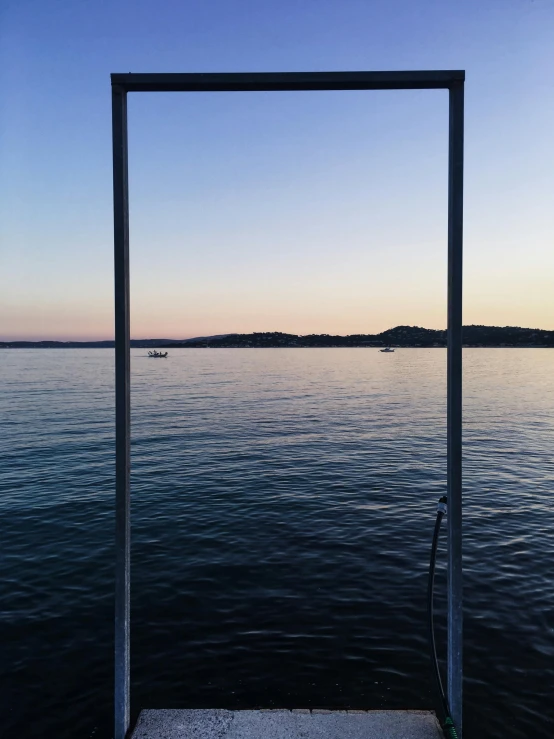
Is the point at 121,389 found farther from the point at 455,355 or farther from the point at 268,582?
the point at 268,582

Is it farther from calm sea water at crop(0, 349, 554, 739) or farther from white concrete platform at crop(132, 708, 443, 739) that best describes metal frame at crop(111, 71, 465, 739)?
calm sea water at crop(0, 349, 554, 739)

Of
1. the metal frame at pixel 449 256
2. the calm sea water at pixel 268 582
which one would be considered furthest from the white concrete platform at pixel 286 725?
the calm sea water at pixel 268 582

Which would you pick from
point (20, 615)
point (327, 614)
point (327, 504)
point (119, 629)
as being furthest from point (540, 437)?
point (119, 629)

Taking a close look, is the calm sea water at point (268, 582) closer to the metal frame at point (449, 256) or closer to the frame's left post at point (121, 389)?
the frame's left post at point (121, 389)

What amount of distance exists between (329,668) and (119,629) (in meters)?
4.44

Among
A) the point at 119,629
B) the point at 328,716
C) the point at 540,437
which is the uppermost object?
the point at 119,629

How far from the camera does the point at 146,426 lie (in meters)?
35.6

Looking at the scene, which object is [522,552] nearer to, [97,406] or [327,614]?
[327,614]

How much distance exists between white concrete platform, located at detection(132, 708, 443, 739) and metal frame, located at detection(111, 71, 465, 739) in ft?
1.12

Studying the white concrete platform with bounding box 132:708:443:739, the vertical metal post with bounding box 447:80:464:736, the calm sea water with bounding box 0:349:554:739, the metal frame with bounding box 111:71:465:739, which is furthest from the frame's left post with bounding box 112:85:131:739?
the calm sea water with bounding box 0:349:554:739

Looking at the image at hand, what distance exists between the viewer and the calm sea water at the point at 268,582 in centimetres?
711

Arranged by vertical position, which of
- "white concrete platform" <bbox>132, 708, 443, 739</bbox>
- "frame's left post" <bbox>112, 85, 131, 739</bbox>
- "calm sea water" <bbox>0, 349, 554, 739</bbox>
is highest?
"frame's left post" <bbox>112, 85, 131, 739</bbox>

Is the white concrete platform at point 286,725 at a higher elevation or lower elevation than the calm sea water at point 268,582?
higher

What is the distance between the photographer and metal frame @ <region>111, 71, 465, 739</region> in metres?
4.16
